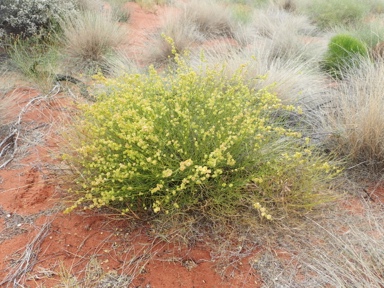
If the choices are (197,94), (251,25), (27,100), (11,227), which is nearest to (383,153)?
(197,94)

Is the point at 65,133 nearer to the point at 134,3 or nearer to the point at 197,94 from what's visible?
the point at 197,94

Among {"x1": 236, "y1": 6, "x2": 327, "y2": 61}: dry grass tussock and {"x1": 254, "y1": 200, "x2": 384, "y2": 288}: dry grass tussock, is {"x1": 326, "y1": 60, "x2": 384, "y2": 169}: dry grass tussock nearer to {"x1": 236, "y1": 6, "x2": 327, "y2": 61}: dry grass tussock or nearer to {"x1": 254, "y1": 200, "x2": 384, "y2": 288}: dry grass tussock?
{"x1": 254, "y1": 200, "x2": 384, "y2": 288}: dry grass tussock

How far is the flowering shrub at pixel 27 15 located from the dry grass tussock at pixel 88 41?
350 millimetres

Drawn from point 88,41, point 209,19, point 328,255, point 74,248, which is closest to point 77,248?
point 74,248

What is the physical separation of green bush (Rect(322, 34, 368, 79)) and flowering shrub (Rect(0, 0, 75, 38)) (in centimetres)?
399

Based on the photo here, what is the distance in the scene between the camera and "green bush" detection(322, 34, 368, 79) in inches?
173

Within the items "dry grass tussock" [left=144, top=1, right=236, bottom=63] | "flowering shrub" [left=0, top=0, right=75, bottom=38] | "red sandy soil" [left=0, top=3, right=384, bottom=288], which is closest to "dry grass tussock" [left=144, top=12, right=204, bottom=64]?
"dry grass tussock" [left=144, top=1, right=236, bottom=63]

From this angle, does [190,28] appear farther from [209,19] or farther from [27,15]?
[27,15]

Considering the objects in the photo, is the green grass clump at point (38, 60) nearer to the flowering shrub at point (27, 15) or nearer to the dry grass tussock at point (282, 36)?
the flowering shrub at point (27, 15)

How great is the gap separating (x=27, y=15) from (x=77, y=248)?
14.9 ft

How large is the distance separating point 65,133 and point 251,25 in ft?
15.6

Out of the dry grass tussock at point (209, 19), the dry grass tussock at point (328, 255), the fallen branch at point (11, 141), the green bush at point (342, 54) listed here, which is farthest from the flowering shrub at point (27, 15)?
the dry grass tussock at point (328, 255)

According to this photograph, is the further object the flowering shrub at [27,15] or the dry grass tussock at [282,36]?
the flowering shrub at [27,15]

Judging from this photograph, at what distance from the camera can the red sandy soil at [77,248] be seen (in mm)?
1965
